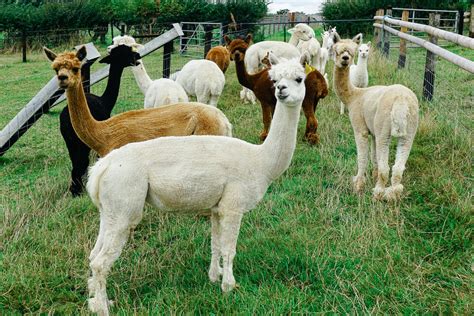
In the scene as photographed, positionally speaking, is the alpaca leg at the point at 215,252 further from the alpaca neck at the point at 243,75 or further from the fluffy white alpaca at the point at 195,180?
the alpaca neck at the point at 243,75

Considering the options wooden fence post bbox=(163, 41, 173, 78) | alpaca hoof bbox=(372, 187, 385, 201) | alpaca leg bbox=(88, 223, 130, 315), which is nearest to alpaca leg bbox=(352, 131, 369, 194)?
alpaca hoof bbox=(372, 187, 385, 201)

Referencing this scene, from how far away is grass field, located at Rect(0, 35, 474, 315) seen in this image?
3293 millimetres

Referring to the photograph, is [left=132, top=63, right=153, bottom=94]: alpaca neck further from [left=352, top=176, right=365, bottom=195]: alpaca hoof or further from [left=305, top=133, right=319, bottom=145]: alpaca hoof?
[left=352, top=176, right=365, bottom=195]: alpaca hoof

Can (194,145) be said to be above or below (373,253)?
above

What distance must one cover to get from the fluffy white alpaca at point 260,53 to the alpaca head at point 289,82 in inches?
245

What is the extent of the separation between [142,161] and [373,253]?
1817 millimetres

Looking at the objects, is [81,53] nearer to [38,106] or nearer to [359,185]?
[38,106]

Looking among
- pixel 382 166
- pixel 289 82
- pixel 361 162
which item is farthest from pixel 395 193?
pixel 289 82

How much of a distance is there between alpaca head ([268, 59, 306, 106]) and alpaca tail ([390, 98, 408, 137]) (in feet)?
4.64

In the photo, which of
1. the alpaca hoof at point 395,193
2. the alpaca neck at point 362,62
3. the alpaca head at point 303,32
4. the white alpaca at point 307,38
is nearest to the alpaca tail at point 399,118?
the alpaca hoof at point 395,193

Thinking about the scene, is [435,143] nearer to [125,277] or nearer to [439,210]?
[439,210]

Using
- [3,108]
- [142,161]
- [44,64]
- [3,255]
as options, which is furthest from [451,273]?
[44,64]

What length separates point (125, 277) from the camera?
3699 millimetres

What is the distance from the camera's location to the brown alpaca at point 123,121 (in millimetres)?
4363
